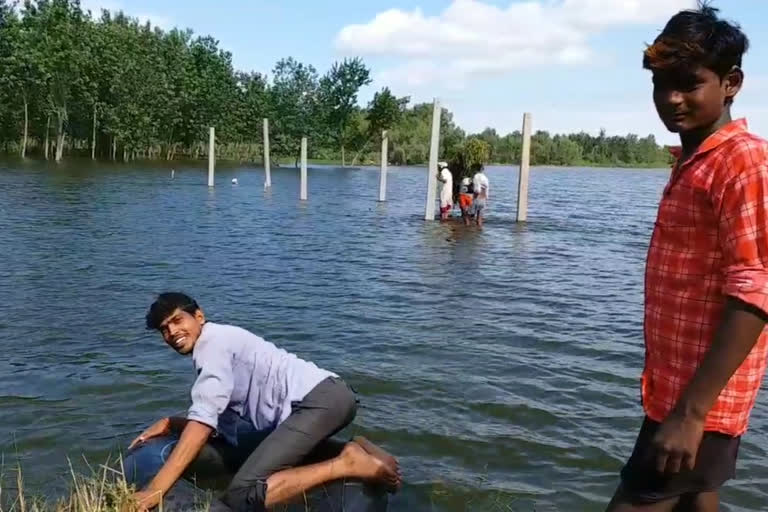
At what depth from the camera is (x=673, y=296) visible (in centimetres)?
265

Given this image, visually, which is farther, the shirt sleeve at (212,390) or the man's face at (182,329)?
the man's face at (182,329)

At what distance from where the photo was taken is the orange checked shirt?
2373 millimetres

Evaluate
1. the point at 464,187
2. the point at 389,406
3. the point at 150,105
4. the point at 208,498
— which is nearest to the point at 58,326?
the point at 389,406

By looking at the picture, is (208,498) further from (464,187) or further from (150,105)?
(150,105)

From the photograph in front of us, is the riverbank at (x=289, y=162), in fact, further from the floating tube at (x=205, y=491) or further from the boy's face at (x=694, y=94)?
the boy's face at (x=694, y=94)

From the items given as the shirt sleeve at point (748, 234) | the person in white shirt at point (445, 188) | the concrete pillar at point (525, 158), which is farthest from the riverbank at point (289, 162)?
the shirt sleeve at point (748, 234)

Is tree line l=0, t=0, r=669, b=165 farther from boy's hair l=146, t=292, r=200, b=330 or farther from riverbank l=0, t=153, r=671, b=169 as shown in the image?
boy's hair l=146, t=292, r=200, b=330

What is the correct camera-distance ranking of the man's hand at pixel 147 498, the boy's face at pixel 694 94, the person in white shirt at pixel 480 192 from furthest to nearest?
the person in white shirt at pixel 480 192 < the man's hand at pixel 147 498 < the boy's face at pixel 694 94

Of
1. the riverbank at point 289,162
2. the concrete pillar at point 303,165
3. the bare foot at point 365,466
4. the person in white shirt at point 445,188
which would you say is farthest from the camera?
the riverbank at point 289,162

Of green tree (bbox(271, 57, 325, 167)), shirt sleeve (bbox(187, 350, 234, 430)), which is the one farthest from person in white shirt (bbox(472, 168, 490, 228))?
green tree (bbox(271, 57, 325, 167))

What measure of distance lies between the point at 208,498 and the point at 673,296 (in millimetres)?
3490

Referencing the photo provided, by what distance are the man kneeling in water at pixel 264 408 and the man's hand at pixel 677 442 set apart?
2.82 m

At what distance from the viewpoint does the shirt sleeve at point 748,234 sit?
235 cm

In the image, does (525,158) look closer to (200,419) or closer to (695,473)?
(200,419)
